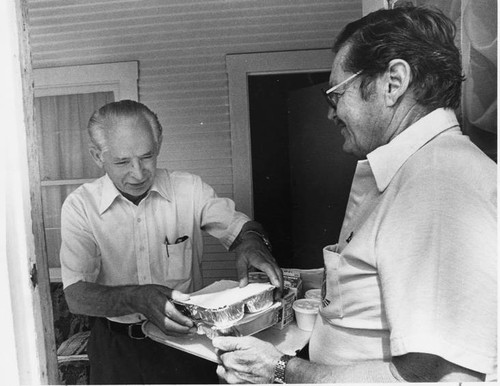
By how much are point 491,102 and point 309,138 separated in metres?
1.65

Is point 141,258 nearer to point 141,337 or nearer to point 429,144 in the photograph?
point 141,337

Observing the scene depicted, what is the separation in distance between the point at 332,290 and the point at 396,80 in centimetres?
53

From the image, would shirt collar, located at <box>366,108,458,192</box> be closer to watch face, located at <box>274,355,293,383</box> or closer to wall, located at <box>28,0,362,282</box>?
watch face, located at <box>274,355,293,383</box>

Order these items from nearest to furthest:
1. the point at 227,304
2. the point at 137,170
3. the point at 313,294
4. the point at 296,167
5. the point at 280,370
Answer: the point at 280,370 → the point at 227,304 → the point at 313,294 → the point at 137,170 → the point at 296,167

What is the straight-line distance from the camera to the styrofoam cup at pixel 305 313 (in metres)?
1.44

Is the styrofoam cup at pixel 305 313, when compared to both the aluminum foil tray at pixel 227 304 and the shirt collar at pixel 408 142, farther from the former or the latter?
the shirt collar at pixel 408 142

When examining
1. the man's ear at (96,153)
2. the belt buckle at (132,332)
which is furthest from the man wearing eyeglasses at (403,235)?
the man's ear at (96,153)

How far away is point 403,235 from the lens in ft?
2.58

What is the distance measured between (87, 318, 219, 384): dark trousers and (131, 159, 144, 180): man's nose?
25.4 inches

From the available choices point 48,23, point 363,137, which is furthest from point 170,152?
point 363,137

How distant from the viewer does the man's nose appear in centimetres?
173

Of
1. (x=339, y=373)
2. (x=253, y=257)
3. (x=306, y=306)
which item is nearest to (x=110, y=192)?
(x=253, y=257)

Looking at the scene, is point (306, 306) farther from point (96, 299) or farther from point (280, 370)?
point (96, 299)

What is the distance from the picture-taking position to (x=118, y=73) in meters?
2.41
